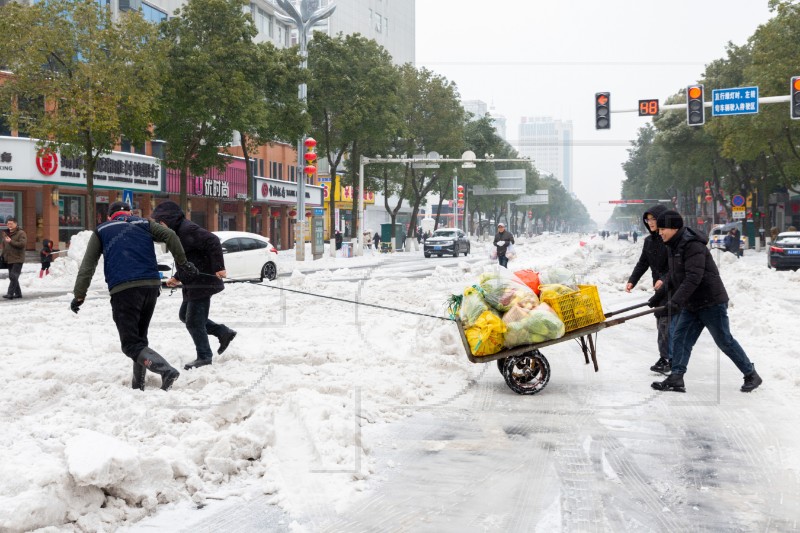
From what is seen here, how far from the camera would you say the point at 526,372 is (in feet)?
25.8

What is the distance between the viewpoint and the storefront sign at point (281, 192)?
53938 millimetres

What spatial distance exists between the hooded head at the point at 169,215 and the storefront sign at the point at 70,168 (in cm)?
2243

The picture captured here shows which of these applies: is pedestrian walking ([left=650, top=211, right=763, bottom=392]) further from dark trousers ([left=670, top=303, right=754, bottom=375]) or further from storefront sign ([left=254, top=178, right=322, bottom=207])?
storefront sign ([left=254, top=178, right=322, bottom=207])

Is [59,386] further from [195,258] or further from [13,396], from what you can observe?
[195,258]

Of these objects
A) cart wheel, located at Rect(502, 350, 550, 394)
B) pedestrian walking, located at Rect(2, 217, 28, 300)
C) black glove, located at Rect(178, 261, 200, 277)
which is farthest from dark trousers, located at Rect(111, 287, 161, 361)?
pedestrian walking, located at Rect(2, 217, 28, 300)

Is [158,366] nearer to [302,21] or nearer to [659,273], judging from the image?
[659,273]

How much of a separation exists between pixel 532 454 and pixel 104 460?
2.85m

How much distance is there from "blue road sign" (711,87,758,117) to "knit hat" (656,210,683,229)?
1869 cm

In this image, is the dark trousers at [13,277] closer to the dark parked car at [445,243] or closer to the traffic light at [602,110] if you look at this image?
the traffic light at [602,110]

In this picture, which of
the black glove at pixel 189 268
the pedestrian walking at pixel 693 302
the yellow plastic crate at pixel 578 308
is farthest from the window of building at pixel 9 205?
the pedestrian walking at pixel 693 302

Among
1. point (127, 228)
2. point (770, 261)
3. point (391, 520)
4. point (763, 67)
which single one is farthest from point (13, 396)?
point (763, 67)

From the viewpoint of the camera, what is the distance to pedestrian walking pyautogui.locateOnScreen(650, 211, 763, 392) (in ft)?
25.3

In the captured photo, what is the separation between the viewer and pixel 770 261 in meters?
30.1

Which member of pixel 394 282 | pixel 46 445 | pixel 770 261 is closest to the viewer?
pixel 46 445
